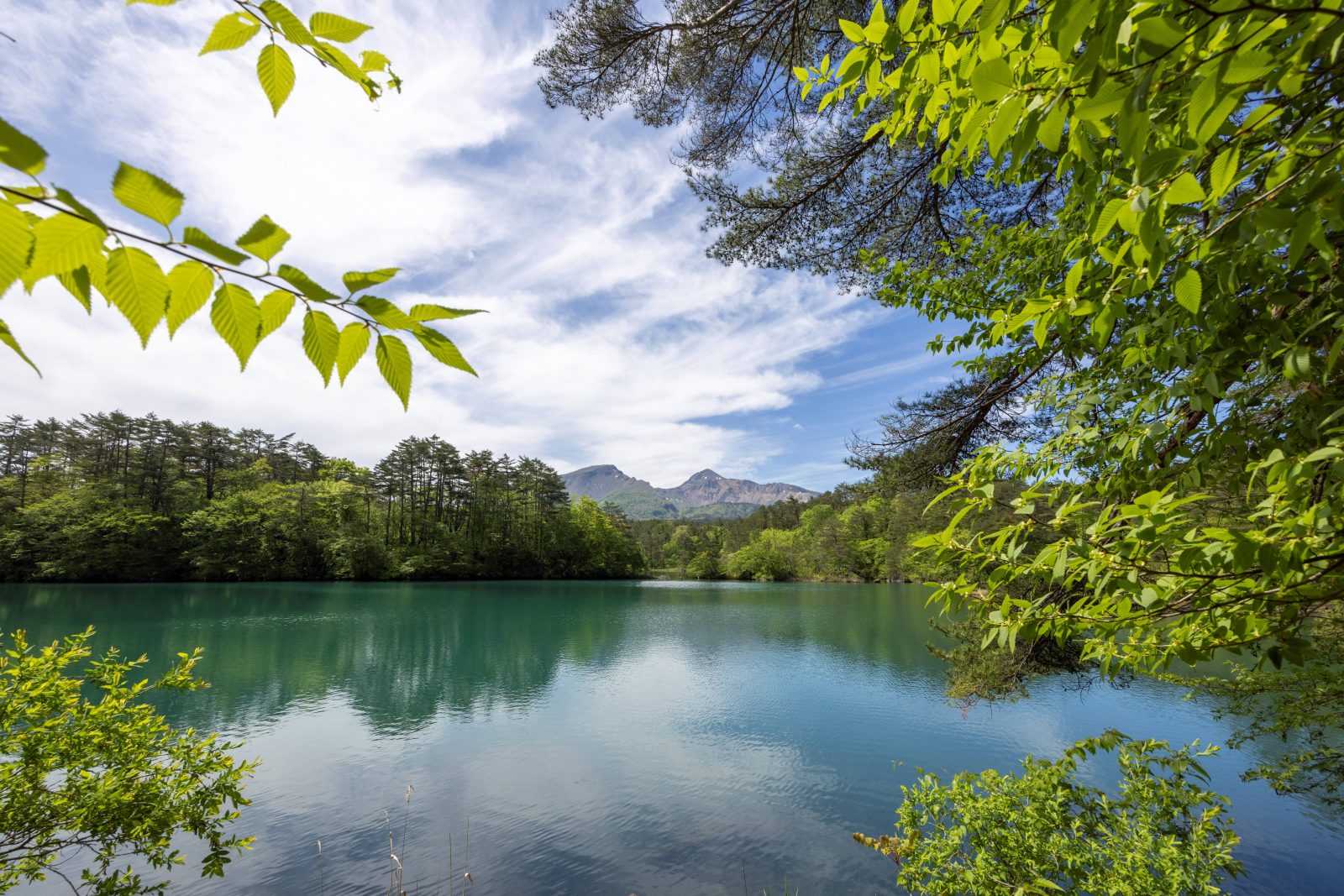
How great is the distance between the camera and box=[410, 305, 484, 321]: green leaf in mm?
758

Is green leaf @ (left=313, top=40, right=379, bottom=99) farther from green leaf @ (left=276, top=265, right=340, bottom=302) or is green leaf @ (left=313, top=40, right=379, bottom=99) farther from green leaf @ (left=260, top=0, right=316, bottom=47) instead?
A: green leaf @ (left=276, top=265, right=340, bottom=302)

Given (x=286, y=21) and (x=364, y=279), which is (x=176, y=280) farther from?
(x=286, y=21)

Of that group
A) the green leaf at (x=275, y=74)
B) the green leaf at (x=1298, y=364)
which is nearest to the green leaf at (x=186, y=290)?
the green leaf at (x=275, y=74)

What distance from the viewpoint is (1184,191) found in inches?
35.7

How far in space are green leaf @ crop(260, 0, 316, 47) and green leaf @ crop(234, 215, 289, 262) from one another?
0.58 metres

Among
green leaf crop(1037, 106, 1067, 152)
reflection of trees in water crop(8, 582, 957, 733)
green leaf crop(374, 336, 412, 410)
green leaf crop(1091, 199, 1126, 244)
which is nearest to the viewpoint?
green leaf crop(374, 336, 412, 410)

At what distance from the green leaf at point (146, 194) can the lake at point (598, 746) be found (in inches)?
316

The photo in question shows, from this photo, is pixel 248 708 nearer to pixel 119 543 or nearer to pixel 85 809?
pixel 85 809

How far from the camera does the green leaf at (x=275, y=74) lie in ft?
3.19

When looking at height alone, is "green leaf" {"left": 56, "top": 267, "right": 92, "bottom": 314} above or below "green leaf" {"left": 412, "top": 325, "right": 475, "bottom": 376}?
above

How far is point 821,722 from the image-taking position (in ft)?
43.0

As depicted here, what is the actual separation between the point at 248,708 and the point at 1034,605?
53.5ft

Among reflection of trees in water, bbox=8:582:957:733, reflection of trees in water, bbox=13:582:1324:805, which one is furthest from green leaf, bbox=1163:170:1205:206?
reflection of trees in water, bbox=13:582:1324:805

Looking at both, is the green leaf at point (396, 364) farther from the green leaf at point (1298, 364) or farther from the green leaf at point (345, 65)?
the green leaf at point (1298, 364)
